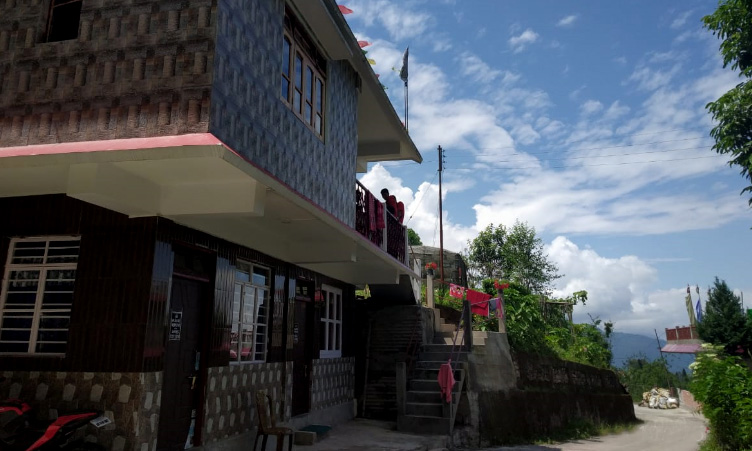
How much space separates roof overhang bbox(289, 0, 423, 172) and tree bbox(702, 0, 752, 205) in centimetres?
1255

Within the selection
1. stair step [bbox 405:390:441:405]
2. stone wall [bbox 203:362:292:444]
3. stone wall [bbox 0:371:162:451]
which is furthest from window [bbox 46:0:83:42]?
stair step [bbox 405:390:441:405]

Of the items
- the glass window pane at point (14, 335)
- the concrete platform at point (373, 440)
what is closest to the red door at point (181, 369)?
the glass window pane at point (14, 335)

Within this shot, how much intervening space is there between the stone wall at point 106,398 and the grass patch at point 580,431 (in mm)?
10709

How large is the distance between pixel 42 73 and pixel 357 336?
385 inches

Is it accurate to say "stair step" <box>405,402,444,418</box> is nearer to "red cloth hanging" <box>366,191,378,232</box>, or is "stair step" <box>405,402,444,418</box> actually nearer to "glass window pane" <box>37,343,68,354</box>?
"red cloth hanging" <box>366,191,378,232</box>

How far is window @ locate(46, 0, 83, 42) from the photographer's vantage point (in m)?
6.66

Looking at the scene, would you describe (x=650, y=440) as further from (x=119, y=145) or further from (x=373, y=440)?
(x=119, y=145)

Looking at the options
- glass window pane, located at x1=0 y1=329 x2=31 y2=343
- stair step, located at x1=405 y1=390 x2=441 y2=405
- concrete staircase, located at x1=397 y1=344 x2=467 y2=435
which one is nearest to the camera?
glass window pane, located at x1=0 y1=329 x2=31 y2=343

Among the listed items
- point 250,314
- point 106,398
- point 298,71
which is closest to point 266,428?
point 250,314

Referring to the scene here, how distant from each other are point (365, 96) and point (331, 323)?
5342 mm

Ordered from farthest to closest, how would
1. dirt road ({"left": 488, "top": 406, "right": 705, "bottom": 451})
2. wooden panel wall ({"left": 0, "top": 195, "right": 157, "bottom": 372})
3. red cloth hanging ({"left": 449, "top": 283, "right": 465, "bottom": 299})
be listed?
red cloth hanging ({"left": 449, "top": 283, "right": 465, "bottom": 299}) → dirt road ({"left": 488, "top": 406, "right": 705, "bottom": 451}) → wooden panel wall ({"left": 0, "top": 195, "right": 157, "bottom": 372})

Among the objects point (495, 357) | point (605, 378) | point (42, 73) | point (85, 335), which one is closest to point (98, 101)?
point (42, 73)

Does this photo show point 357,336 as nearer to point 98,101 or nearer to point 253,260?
point 253,260

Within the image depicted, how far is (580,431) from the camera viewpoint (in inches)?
656
